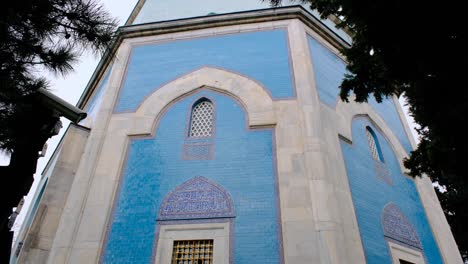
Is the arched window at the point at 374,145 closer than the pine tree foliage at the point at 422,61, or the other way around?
the pine tree foliage at the point at 422,61

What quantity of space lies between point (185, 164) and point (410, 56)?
4235mm

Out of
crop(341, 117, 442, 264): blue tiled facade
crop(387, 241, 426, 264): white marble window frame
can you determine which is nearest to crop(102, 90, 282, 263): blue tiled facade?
crop(341, 117, 442, 264): blue tiled facade

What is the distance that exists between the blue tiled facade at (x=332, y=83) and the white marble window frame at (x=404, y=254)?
3162mm

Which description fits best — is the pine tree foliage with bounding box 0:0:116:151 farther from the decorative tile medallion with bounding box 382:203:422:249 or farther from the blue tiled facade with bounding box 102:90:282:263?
the decorative tile medallion with bounding box 382:203:422:249

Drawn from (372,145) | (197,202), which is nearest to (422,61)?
(197,202)

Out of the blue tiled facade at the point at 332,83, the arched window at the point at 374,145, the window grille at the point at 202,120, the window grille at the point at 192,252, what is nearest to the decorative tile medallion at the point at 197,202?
the window grille at the point at 192,252

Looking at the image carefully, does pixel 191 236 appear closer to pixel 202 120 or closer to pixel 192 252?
pixel 192 252

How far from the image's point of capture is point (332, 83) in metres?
8.30

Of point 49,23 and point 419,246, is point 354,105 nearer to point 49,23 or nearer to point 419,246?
point 419,246

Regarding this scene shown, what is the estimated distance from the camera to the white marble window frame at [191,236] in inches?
221

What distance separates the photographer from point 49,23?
10.2 ft

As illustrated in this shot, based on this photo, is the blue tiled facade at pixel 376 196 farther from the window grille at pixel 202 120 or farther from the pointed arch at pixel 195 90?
the window grille at pixel 202 120

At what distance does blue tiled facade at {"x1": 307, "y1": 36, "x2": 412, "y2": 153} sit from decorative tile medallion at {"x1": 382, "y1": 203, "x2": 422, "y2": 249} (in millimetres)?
2567

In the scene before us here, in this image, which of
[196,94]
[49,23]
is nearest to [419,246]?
[196,94]
